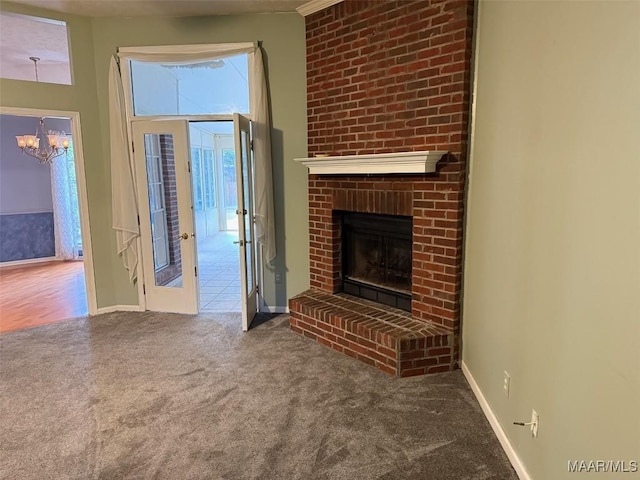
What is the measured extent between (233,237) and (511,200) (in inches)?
323

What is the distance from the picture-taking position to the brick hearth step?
2.84 m

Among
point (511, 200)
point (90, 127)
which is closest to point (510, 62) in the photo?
point (511, 200)

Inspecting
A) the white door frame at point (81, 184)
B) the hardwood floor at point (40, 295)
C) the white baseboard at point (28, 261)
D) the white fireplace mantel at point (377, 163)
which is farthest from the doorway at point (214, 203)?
the white fireplace mantel at point (377, 163)

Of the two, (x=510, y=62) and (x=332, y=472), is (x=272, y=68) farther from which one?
(x=332, y=472)

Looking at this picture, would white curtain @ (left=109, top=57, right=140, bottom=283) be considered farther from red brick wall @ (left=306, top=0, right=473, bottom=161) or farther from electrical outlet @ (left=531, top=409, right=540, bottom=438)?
electrical outlet @ (left=531, top=409, right=540, bottom=438)

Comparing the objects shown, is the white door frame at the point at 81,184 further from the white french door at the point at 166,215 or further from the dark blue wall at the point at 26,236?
the dark blue wall at the point at 26,236

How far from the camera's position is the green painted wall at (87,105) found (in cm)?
366

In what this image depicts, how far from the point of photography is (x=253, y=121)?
3852 mm

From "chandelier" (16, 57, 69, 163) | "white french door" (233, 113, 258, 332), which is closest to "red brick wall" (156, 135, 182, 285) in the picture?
"white french door" (233, 113, 258, 332)

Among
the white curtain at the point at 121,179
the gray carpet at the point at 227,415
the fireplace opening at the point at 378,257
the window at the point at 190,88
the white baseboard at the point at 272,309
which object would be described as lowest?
the gray carpet at the point at 227,415

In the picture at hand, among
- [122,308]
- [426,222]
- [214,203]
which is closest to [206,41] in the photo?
[426,222]

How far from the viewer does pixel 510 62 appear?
206 centimetres

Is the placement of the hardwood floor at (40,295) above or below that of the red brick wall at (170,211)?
below

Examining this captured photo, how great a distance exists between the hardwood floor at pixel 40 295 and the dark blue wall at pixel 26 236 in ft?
1.01
